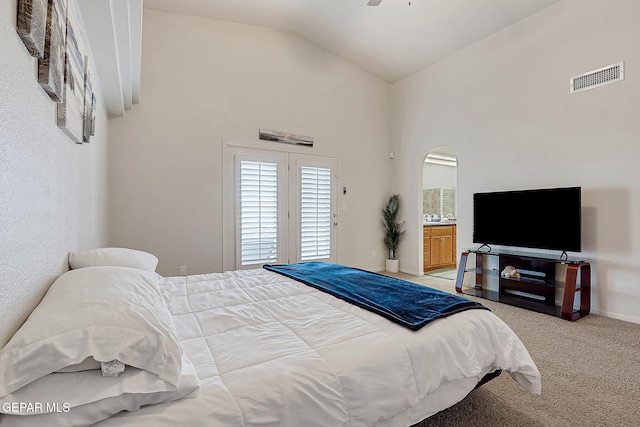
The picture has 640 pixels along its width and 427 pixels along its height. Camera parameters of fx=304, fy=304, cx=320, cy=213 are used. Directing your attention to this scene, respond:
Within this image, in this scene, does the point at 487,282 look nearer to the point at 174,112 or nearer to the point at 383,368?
the point at 383,368

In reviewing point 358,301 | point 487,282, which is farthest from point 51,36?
point 487,282

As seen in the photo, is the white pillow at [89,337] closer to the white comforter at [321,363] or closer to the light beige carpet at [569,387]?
the white comforter at [321,363]

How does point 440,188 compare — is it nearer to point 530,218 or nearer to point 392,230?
point 392,230

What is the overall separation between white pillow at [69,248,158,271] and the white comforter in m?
0.40

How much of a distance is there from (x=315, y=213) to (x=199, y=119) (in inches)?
84.8

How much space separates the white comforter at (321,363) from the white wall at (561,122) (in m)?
2.65

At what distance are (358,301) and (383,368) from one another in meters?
0.57

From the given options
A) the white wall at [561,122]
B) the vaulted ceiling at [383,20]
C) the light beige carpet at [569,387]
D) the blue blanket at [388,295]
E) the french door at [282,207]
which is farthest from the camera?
the french door at [282,207]

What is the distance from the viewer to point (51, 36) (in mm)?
1199

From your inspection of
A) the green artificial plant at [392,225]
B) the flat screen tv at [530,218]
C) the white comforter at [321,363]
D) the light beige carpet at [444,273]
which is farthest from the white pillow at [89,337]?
the light beige carpet at [444,273]

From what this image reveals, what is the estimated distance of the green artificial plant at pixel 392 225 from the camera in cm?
555

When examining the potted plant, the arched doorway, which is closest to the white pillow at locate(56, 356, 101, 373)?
the potted plant

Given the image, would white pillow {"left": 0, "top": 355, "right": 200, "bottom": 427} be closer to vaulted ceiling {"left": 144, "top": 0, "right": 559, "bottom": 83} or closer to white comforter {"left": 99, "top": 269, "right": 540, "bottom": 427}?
white comforter {"left": 99, "top": 269, "right": 540, "bottom": 427}

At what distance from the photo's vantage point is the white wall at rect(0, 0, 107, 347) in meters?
0.89
